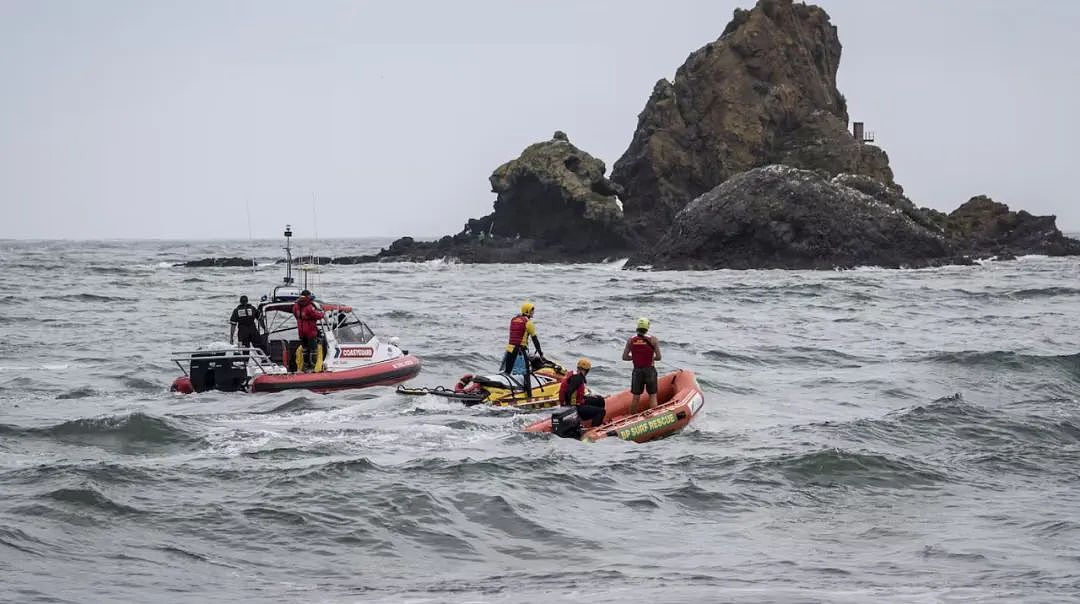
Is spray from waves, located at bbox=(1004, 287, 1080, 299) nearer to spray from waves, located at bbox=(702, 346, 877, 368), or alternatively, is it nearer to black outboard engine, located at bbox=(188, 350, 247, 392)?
spray from waves, located at bbox=(702, 346, 877, 368)

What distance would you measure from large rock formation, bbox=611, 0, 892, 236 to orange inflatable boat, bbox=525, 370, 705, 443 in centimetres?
6751

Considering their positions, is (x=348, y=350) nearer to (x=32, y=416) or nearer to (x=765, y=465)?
(x=32, y=416)

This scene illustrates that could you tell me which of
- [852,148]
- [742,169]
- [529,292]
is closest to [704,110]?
[742,169]

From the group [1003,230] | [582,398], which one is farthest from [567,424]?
[1003,230]

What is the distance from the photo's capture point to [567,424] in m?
18.5

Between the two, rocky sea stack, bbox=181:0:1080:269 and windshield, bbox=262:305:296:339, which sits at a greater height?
rocky sea stack, bbox=181:0:1080:269

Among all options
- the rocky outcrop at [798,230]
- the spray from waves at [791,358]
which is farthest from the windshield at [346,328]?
the rocky outcrop at [798,230]

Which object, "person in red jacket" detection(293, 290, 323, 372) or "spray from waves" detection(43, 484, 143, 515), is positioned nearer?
"spray from waves" detection(43, 484, 143, 515)

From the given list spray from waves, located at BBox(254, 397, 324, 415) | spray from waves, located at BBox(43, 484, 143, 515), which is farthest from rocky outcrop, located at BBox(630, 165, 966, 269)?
spray from waves, located at BBox(43, 484, 143, 515)

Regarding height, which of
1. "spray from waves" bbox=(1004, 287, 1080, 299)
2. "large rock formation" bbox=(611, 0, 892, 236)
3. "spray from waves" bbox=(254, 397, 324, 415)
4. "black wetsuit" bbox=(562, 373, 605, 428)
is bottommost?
"spray from waves" bbox=(254, 397, 324, 415)

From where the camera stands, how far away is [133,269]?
280 feet

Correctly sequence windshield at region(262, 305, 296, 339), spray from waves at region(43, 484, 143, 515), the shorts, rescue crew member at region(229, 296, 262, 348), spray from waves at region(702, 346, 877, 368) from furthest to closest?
spray from waves at region(702, 346, 877, 368) → windshield at region(262, 305, 296, 339) → rescue crew member at region(229, 296, 262, 348) → the shorts → spray from waves at region(43, 484, 143, 515)

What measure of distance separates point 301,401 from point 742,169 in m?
68.4

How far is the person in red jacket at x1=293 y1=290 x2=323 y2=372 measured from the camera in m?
23.0
